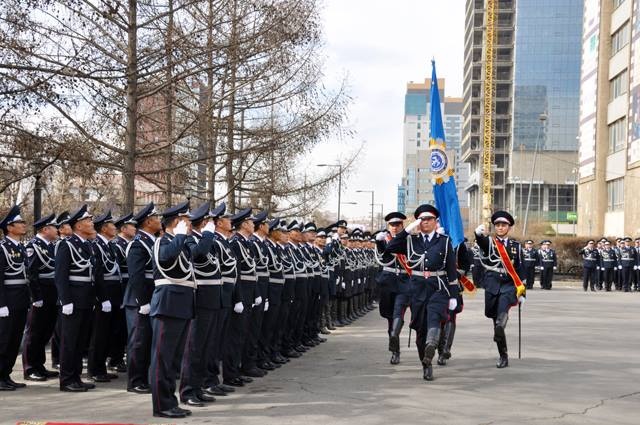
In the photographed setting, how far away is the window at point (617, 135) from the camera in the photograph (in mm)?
57500

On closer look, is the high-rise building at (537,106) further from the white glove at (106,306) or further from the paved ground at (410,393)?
the white glove at (106,306)

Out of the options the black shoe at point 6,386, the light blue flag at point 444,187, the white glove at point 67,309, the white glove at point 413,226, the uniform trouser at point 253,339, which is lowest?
the black shoe at point 6,386

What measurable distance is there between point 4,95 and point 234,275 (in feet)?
13.5

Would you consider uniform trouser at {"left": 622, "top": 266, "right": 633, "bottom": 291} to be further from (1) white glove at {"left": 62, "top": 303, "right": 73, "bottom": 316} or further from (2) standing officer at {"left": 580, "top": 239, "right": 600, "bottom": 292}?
(1) white glove at {"left": 62, "top": 303, "right": 73, "bottom": 316}

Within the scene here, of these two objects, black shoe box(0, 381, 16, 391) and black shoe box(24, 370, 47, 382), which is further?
black shoe box(24, 370, 47, 382)

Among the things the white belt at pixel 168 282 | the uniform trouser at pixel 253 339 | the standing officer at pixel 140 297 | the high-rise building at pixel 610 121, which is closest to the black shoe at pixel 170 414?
the white belt at pixel 168 282

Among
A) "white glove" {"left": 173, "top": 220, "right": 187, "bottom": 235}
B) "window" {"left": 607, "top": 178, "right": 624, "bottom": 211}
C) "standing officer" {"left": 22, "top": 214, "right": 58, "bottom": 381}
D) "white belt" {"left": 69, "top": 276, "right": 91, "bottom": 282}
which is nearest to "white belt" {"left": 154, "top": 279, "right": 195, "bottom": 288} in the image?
"white glove" {"left": 173, "top": 220, "right": 187, "bottom": 235}

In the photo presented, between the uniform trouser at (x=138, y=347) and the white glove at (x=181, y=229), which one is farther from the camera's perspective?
the uniform trouser at (x=138, y=347)

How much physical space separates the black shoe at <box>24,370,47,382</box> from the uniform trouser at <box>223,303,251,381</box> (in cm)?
234

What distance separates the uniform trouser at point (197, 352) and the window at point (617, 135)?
169ft

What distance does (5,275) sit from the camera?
33.9 ft

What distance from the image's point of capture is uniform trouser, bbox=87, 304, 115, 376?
1095cm

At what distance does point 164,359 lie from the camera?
8516 mm

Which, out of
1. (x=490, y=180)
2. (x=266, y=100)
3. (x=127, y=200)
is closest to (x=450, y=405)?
(x=127, y=200)
